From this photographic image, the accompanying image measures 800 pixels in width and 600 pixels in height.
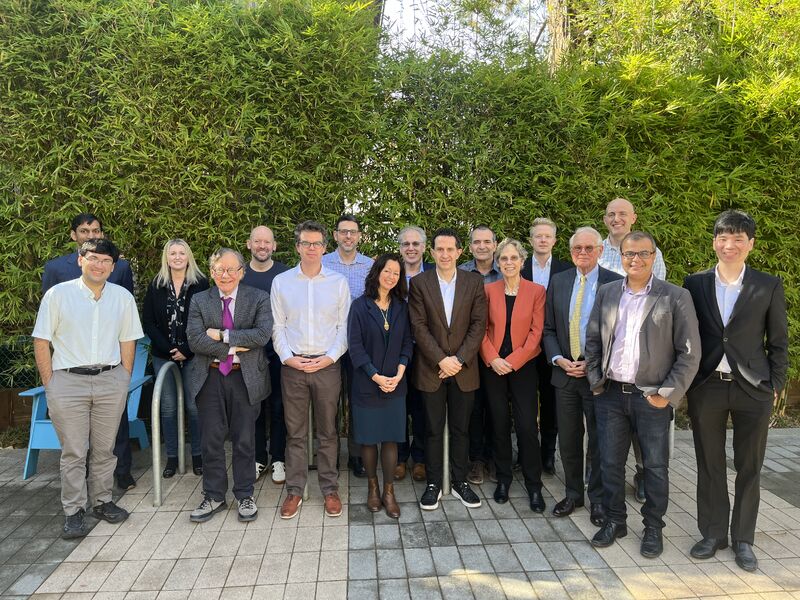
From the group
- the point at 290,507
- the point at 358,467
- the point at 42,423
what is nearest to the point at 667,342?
the point at 358,467

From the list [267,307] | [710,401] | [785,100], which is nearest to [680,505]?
[710,401]

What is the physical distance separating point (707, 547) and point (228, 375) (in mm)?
3157

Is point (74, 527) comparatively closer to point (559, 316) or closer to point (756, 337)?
point (559, 316)

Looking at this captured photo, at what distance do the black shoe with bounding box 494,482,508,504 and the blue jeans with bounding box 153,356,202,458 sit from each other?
2402 mm

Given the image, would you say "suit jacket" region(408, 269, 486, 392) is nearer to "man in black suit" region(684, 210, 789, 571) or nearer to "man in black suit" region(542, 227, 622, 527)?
"man in black suit" region(542, 227, 622, 527)

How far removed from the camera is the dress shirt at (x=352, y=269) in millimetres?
4164

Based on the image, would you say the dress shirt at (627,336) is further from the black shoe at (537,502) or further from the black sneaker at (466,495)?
the black sneaker at (466,495)

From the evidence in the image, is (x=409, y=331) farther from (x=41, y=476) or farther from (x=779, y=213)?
(x=779, y=213)

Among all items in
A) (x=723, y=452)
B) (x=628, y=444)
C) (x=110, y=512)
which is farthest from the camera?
(x=110, y=512)

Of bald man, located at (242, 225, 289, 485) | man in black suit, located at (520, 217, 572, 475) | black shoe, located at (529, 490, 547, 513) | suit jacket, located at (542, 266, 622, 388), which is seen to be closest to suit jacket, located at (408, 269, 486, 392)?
suit jacket, located at (542, 266, 622, 388)

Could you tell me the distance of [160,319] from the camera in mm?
4055

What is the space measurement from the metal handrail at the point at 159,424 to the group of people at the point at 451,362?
0.18m

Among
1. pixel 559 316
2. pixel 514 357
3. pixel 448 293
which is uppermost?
pixel 448 293

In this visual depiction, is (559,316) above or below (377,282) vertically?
below
